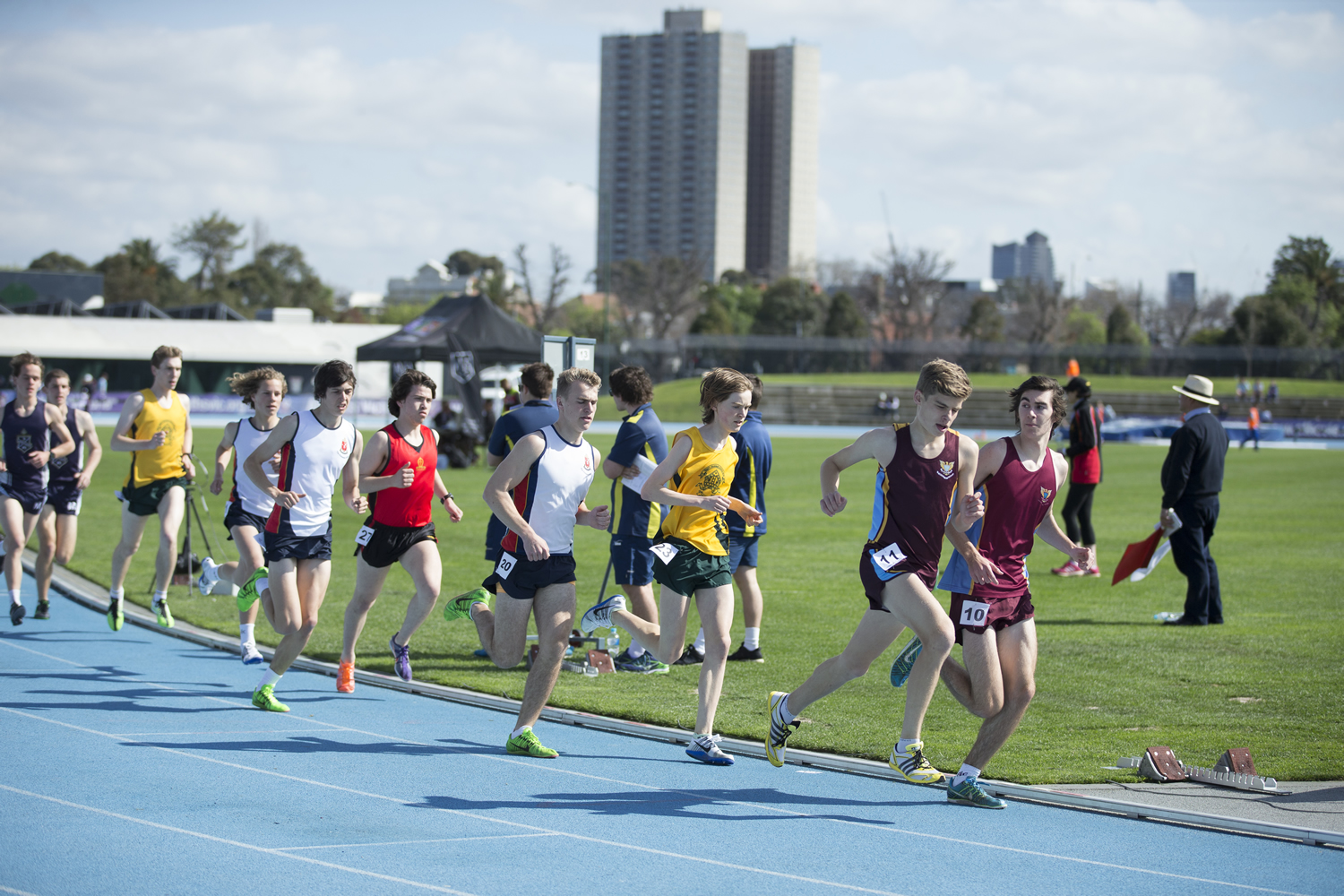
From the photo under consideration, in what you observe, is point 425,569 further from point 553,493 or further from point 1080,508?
point 1080,508

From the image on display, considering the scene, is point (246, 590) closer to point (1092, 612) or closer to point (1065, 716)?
point (1065, 716)

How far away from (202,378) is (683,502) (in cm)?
5908

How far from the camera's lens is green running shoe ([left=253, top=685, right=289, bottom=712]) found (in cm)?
719

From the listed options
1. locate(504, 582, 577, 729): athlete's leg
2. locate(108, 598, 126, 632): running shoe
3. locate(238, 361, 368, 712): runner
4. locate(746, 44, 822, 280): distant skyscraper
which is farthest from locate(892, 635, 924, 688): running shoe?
locate(746, 44, 822, 280): distant skyscraper

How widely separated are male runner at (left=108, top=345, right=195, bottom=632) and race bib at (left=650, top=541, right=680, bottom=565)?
5072 mm

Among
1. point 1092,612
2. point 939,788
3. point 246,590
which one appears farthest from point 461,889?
point 1092,612

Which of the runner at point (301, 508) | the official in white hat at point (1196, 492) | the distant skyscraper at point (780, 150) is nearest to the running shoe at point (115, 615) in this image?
the runner at point (301, 508)

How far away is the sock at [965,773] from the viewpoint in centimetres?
553

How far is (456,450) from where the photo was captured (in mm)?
27922

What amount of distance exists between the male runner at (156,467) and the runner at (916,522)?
6110 millimetres

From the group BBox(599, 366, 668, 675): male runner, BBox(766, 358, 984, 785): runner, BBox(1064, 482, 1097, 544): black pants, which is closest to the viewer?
BBox(766, 358, 984, 785): runner

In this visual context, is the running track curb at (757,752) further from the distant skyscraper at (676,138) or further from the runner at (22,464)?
the distant skyscraper at (676,138)

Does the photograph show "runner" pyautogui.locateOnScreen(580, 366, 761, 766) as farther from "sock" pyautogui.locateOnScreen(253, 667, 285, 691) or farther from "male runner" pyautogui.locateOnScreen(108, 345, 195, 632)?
"male runner" pyautogui.locateOnScreen(108, 345, 195, 632)

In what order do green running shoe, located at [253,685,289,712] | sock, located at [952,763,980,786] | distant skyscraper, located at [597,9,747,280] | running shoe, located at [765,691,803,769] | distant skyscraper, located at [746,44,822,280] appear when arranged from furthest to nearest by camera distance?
1. distant skyscraper, located at [746,44,822,280]
2. distant skyscraper, located at [597,9,747,280]
3. green running shoe, located at [253,685,289,712]
4. running shoe, located at [765,691,803,769]
5. sock, located at [952,763,980,786]
